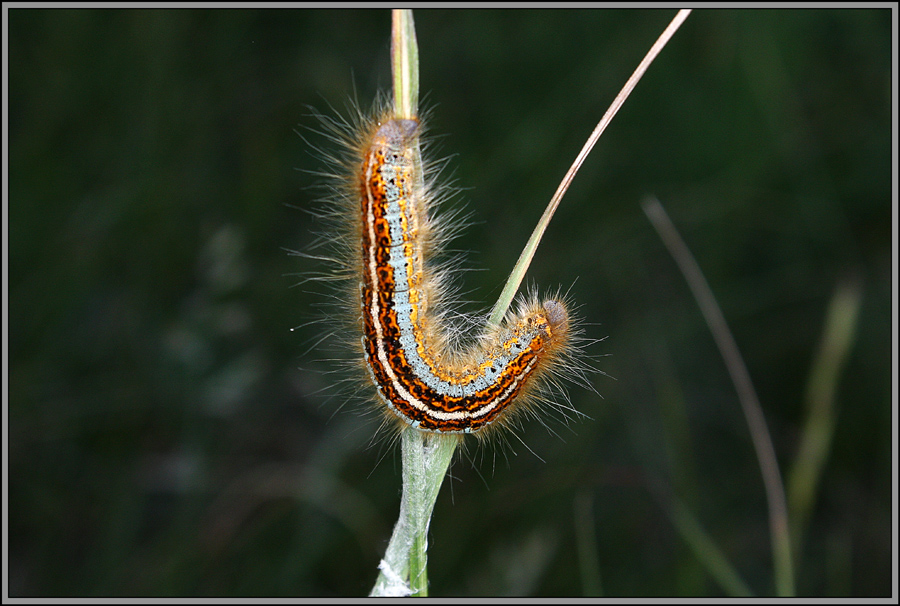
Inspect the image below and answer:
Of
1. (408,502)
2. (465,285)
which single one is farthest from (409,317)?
(465,285)

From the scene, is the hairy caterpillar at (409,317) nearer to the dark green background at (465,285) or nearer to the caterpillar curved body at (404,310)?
the caterpillar curved body at (404,310)

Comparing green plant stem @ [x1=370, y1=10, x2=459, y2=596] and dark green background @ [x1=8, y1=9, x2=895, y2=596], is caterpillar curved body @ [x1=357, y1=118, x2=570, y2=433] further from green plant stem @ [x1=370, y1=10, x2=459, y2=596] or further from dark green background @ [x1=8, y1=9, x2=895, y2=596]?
dark green background @ [x1=8, y1=9, x2=895, y2=596]

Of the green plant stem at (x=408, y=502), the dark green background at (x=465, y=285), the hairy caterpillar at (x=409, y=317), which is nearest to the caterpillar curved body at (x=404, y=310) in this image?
the hairy caterpillar at (x=409, y=317)

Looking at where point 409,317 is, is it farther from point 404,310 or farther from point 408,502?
point 408,502

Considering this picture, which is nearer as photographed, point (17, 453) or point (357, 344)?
point (357, 344)

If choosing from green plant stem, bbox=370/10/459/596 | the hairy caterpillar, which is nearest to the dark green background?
the hairy caterpillar

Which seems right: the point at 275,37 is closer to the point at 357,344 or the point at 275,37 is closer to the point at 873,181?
the point at 357,344

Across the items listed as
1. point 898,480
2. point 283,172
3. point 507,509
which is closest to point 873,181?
point 898,480
